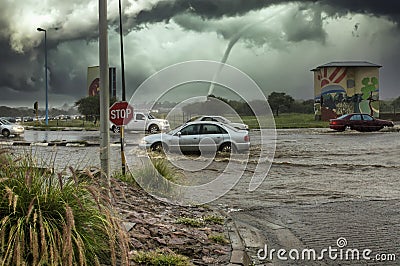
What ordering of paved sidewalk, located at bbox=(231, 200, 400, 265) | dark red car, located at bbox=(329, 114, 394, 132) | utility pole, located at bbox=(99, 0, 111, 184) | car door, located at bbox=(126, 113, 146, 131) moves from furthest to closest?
1. dark red car, located at bbox=(329, 114, 394, 132)
2. car door, located at bbox=(126, 113, 146, 131)
3. utility pole, located at bbox=(99, 0, 111, 184)
4. paved sidewalk, located at bbox=(231, 200, 400, 265)

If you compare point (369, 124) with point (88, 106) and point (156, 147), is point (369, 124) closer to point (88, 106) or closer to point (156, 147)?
point (156, 147)

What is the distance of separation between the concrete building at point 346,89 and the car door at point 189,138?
40762mm

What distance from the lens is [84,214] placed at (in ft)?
15.0

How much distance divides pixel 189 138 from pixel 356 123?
81.0 feet

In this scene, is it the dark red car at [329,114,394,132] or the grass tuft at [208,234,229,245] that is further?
the dark red car at [329,114,394,132]

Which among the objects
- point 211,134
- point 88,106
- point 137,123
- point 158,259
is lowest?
point 158,259

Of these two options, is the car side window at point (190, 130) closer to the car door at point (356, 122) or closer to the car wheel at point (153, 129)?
the car wheel at point (153, 129)

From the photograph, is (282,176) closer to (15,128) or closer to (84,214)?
(84,214)

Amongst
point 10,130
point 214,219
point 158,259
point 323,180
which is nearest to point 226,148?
point 323,180

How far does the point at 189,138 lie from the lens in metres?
19.6

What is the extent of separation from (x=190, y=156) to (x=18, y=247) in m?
15.5

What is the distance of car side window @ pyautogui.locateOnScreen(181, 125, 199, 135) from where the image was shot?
19.5 meters

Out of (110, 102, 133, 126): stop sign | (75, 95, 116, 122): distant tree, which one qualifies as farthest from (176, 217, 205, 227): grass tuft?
(75, 95, 116, 122): distant tree

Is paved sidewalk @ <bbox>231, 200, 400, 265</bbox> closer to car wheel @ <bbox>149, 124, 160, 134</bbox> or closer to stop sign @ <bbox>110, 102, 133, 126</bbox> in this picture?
stop sign @ <bbox>110, 102, 133, 126</bbox>
